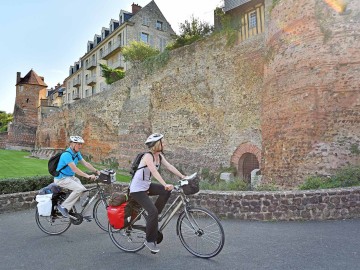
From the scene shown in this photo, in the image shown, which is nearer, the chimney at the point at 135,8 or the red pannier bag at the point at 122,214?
the red pannier bag at the point at 122,214

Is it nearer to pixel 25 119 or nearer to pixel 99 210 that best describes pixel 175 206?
pixel 99 210

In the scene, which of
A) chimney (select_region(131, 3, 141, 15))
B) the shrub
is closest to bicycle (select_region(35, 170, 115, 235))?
the shrub

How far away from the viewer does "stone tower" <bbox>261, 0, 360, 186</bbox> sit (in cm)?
948

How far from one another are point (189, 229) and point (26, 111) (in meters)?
46.2

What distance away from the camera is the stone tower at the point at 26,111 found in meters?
43.3

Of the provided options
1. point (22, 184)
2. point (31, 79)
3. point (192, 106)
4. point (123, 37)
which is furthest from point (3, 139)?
point (22, 184)

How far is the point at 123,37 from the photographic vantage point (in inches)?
1399

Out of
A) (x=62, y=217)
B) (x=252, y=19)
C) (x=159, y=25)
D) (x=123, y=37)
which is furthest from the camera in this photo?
(x=159, y=25)

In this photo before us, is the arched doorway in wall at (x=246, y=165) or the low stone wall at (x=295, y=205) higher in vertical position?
the arched doorway in wall at (x=246, y=165)

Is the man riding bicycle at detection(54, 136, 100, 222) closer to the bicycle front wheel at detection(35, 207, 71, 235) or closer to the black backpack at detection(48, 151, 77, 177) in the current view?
the black backpack at detection(48, 151, 77, 177)

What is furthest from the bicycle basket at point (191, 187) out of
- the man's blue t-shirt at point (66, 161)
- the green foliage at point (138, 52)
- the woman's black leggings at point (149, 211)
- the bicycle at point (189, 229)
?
the green foliage at point (138, 52)

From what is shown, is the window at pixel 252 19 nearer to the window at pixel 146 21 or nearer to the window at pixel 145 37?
the window at pixel 145 37

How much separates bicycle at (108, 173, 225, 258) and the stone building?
102ft

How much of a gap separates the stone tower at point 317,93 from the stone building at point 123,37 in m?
25.7
